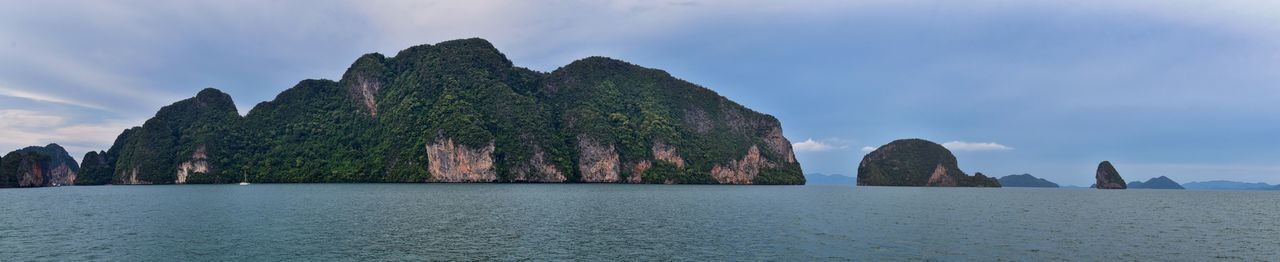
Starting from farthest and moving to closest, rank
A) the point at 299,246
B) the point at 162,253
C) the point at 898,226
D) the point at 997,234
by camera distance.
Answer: the point at 898,226 → the point at 997,234 → the point at 299,246 → the point at 162,253

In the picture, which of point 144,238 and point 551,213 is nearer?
point 144,238

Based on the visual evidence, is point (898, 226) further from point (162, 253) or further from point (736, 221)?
point (162, 253)

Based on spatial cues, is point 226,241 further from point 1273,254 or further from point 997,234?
point 1273,254

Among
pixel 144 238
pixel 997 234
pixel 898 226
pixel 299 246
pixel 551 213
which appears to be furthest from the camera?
pixel 551 213

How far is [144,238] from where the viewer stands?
154 ft

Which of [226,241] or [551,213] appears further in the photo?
[551,213]

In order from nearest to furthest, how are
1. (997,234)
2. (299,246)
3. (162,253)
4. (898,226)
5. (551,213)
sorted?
1. (162,253)
2. (299,246)
3. (997,234)
4. (898,226)
5. (551,213)

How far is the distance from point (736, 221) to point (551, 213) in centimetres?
1927

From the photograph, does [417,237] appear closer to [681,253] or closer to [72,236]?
[681,253]

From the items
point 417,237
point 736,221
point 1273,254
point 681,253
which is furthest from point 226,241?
point 1273,254

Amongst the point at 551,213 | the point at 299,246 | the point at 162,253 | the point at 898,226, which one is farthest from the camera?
the point at 551,213

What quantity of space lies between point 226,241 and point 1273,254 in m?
65.8

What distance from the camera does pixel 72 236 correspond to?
47938mm

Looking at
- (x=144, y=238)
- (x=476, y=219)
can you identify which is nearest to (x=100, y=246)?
(x=144, y=238)
